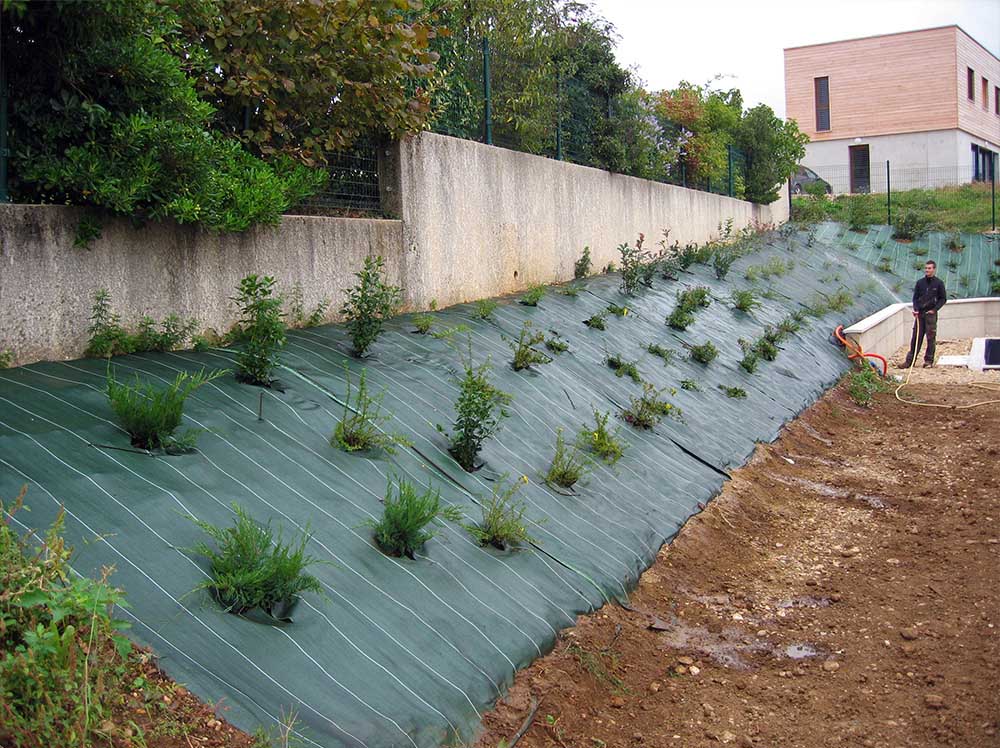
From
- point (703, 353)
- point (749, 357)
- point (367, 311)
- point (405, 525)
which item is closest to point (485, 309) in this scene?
point (367, 311)

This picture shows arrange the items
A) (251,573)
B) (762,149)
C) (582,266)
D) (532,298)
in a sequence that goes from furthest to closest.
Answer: (762,149) → (582,266) → (532,298) → (251,573)

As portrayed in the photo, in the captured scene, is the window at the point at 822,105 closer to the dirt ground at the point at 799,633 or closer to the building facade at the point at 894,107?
the building facade at the point at 894,107

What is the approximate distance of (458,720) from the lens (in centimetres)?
395

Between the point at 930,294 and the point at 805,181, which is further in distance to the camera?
the point at 805,181

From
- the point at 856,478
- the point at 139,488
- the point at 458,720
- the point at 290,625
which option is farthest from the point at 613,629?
the point at 856,478

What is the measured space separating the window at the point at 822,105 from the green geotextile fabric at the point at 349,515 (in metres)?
34.9

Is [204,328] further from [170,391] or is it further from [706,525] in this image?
[706,525]

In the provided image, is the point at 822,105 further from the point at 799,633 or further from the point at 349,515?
the point at 349,515

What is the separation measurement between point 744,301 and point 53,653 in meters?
12.8

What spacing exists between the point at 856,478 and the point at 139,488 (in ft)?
23.5

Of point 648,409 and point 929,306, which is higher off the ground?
point 929,306

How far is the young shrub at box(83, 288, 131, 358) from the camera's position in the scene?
19.3 ft

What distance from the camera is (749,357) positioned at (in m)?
12.0

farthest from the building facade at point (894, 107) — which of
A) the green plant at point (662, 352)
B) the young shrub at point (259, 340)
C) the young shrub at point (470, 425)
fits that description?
the young shrub at point (259, 340)
